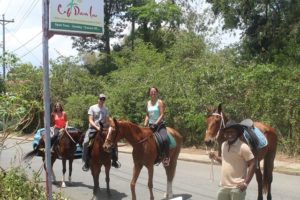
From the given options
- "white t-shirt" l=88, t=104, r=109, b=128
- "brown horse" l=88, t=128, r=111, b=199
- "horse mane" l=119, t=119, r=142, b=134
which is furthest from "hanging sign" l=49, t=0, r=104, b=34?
"white t-shirt" l=88, t=104, r=109, b=128

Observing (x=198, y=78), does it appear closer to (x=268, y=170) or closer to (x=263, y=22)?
(x=263, y=22)

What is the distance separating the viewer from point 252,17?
27.7 meters

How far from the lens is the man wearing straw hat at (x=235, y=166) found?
6340 millimetres

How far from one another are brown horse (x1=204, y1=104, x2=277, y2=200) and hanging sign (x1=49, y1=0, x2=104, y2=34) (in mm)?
3589

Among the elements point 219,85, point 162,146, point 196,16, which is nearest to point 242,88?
point 219,85

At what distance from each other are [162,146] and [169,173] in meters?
0.90

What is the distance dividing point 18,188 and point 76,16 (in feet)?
11.8

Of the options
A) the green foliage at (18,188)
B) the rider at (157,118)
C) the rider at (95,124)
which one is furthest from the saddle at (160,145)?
the green foliage at (18,188)

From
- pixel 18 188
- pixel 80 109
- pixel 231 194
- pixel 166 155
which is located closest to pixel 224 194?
pixel 231 194

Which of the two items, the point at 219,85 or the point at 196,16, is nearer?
the point at 219,85

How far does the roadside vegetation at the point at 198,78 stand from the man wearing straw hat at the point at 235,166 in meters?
3.09

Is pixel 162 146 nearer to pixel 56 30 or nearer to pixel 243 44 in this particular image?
pixel 56 30

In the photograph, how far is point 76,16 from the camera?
17.9ft

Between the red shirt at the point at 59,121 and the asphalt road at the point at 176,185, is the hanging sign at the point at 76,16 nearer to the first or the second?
the asphalt road at the point at 176,185
